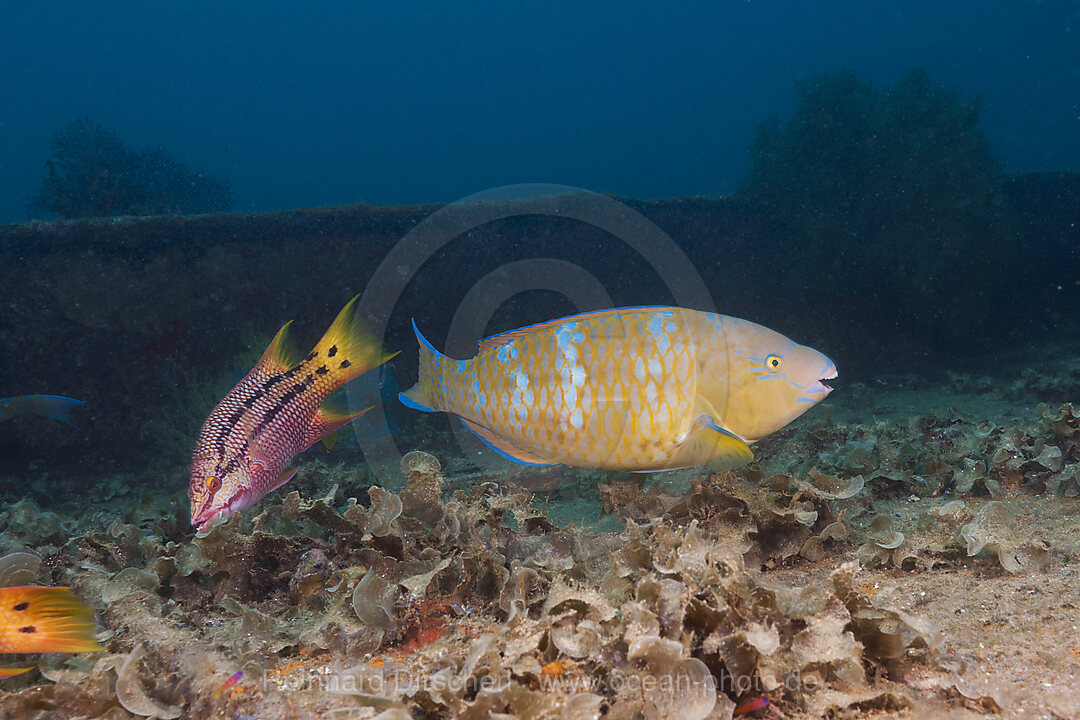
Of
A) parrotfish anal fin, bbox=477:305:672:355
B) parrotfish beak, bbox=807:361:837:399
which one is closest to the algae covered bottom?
parrotfish beak, bbox=807:361:837:399

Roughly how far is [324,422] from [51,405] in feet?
19.5

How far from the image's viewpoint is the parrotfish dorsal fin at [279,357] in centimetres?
260

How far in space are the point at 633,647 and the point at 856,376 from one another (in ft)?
33.8

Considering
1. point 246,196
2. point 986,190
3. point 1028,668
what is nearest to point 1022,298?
point 986,190

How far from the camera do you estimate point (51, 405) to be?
6.30m

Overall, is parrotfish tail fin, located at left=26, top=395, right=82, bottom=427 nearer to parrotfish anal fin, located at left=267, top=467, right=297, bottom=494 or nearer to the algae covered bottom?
the algae covered bottom

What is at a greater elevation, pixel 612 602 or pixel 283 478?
pixel 283 478

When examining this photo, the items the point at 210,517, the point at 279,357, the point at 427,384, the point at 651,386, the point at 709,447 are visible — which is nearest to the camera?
the point at 210,517

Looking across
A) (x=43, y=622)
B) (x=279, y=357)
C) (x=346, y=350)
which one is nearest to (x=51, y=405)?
(x=279, y=357)

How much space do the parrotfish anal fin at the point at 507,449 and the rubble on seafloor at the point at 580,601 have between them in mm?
203

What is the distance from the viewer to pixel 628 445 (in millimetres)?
2496

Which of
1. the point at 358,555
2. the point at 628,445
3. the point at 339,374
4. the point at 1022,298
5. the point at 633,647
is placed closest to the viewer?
the point at 633,647

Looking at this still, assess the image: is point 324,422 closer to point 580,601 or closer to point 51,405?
point 580,601

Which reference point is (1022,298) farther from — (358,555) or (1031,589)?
(358,555)
